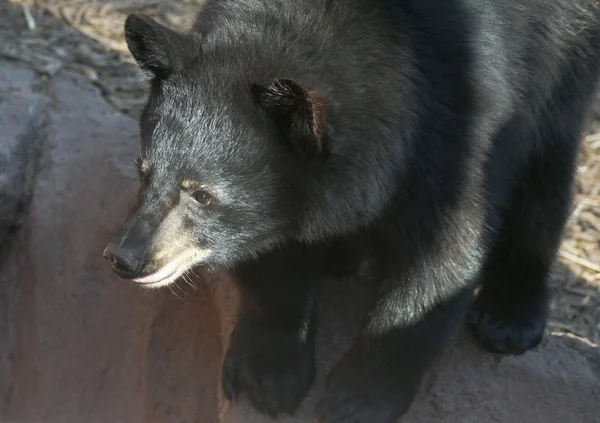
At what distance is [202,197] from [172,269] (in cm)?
28

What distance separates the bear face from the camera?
3.20 meters

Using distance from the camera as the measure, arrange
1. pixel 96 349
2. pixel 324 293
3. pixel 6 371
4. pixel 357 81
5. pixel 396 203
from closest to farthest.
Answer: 1. pixel 357 81
2. pixel 396 203
3. pixel 324 293
4. pixel 96 349
5. pixel 6 371

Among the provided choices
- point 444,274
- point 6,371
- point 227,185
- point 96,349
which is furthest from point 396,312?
point 6,371

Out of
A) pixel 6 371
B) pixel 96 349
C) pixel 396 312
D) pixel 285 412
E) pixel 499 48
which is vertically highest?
pixel 499 48

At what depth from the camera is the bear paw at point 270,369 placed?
3.78 meters

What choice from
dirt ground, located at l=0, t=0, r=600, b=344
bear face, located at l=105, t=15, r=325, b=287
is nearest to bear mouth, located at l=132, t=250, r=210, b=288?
bear face, located at l=105, t=15, r=325, b=287

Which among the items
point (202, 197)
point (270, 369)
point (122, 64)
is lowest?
point (122, 64)

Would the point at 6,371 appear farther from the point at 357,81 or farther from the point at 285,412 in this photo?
the point at 357,81

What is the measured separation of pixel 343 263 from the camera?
Result: 4.23 meters

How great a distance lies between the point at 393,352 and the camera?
3.70 metres

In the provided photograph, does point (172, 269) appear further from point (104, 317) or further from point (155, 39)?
point (104, 317)

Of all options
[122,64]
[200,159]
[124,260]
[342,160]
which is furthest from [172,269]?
[122,64]

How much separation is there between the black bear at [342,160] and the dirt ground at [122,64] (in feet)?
5.04

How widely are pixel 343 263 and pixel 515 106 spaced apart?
3.38ft
